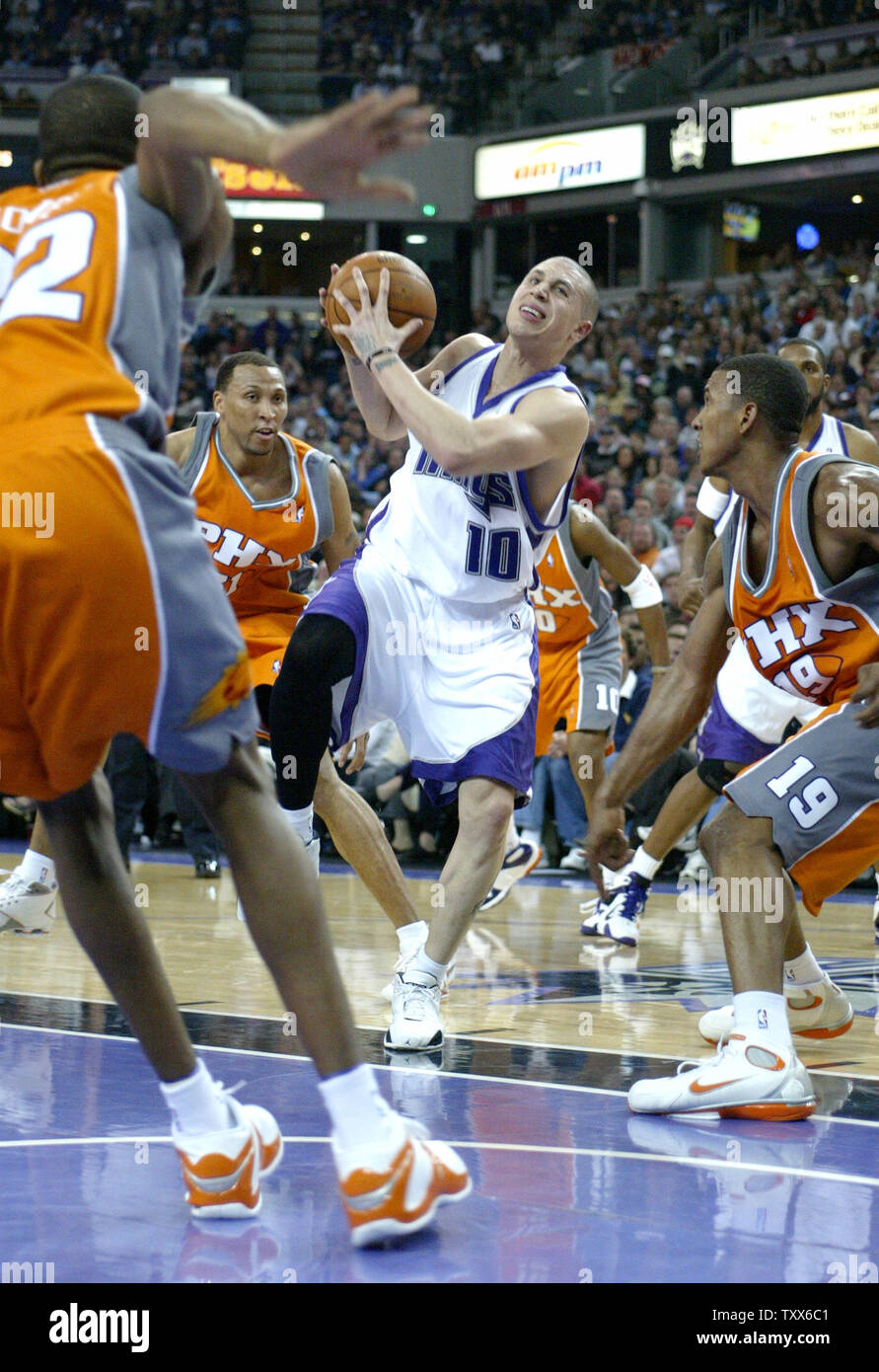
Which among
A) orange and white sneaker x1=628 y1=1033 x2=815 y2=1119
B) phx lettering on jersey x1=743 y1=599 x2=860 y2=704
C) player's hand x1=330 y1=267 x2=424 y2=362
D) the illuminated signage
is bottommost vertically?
orange and white sneaker x1=628 y1=1033 x2=815 y2=1119

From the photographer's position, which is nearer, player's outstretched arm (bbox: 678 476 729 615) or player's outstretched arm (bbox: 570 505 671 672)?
player's outstretched arm (bbox: 678 476 729 615)

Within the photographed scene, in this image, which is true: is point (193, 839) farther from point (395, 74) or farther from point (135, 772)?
point (395, 74)

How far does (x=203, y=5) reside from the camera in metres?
24.8

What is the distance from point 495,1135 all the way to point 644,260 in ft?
68.0

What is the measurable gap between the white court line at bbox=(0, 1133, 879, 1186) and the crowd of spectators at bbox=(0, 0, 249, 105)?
76.2 feet

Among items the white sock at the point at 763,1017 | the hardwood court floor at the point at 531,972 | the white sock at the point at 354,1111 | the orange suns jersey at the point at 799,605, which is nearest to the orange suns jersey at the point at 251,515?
the hardwood court floor at the point at 531,972

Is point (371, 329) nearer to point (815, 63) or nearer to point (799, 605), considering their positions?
point (799, 605)

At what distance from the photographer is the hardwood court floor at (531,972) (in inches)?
170

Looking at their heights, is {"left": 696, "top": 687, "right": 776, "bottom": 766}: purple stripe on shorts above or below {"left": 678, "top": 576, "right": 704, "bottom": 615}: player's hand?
below

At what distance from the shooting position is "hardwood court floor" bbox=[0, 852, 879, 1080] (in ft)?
14.1

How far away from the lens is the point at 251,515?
588 centimetres

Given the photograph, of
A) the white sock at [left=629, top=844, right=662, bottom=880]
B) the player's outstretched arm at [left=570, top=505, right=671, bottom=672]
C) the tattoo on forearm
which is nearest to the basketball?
the tattoo on forearm

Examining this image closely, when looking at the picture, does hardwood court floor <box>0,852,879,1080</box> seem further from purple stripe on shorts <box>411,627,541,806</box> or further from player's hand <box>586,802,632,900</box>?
purple stripe on shorts <box>411,627,541,806</box>
